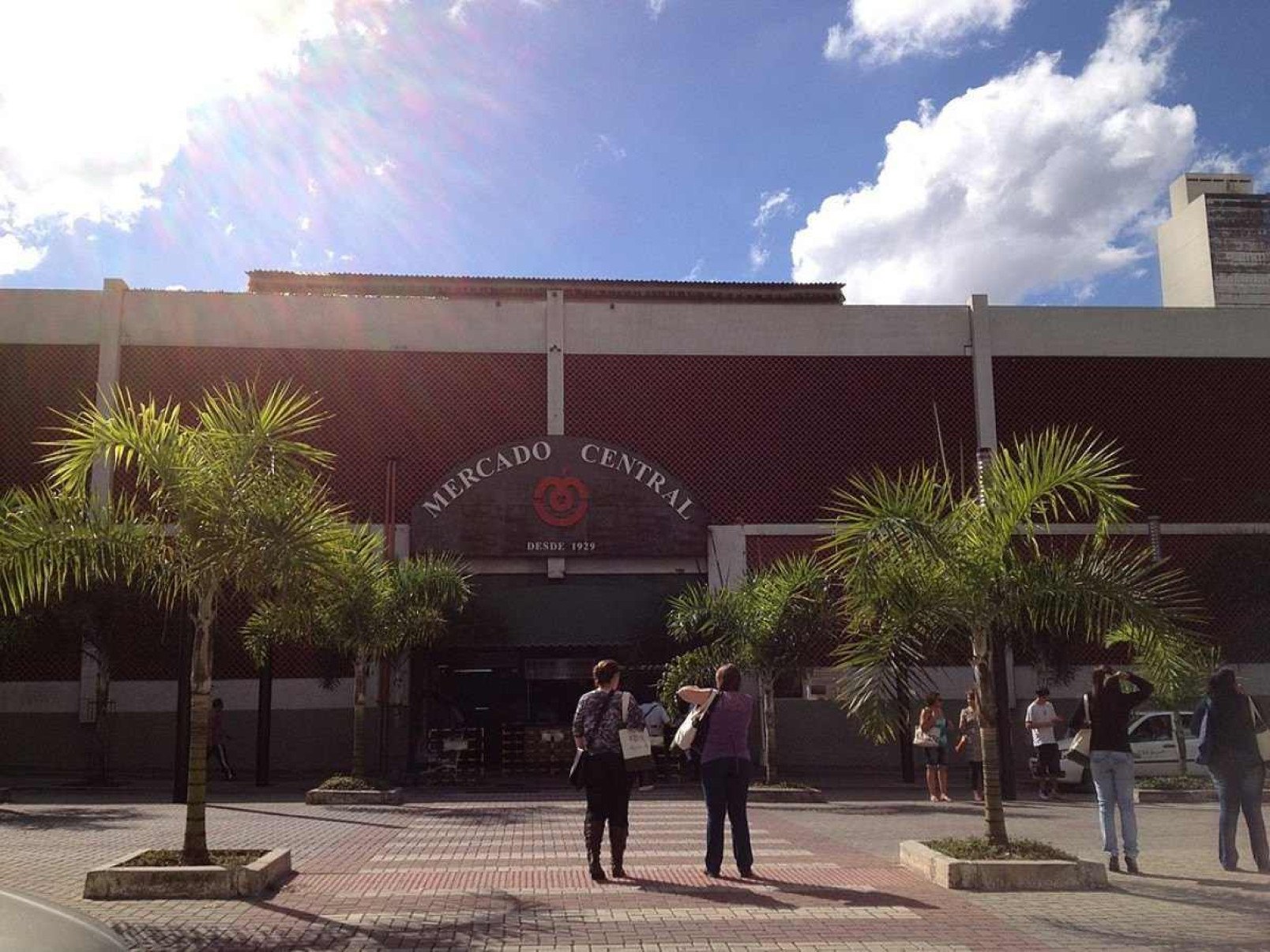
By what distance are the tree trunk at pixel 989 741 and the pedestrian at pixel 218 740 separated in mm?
17882

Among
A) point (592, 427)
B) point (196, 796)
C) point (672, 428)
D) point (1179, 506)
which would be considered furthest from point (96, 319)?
point (1179, 506)

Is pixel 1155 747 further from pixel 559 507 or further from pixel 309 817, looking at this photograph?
pixel 309 817

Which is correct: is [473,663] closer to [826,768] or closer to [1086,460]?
[826,768]

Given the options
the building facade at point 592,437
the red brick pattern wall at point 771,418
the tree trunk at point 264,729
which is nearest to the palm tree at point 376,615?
the tree trunk at point 264,729

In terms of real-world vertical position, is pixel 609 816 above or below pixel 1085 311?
below

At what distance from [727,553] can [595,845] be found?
19.2 meters

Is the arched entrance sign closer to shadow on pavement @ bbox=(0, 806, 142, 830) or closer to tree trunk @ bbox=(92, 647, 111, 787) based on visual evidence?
tree trunk @ bbox=(92, 647, 111, 787)

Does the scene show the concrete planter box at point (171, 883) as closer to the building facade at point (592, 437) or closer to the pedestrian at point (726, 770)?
the pedestrian at point (726, 770)

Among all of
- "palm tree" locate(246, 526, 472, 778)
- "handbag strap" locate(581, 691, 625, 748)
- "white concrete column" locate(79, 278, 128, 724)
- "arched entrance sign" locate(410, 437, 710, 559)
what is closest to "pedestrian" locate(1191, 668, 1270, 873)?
"handbag strap" locate(581, 691, 625, 748)

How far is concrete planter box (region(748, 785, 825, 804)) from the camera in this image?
59.4 feet

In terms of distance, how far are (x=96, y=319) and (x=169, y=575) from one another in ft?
67.4

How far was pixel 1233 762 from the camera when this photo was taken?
32.1ft

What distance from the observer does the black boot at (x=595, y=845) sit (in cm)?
926

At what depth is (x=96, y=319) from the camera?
91.8ft
